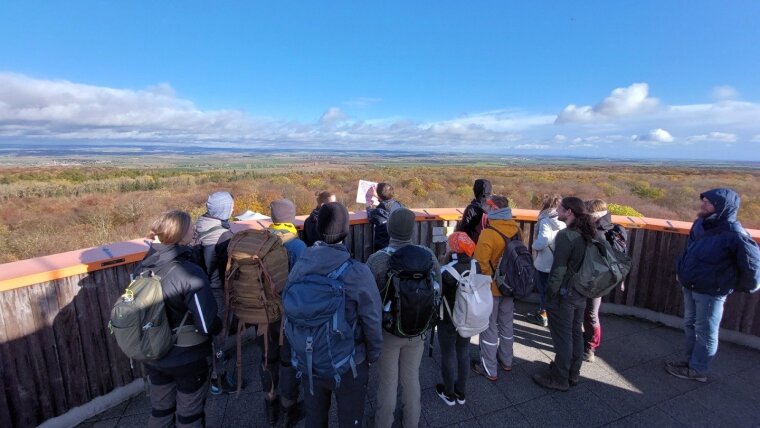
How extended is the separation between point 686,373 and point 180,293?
473 cm

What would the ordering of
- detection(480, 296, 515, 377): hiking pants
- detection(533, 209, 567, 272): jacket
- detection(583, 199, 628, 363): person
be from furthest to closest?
detection(533, 209, 567, 272): jacket, detection(583, 199, 628, 363): person, detection(480, 296, 515, 377): hiking pants

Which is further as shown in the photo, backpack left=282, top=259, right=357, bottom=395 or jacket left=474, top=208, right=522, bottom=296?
jacket left=474, top=208, right=522, bottom=296

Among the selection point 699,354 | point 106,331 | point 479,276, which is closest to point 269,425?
point 106,331

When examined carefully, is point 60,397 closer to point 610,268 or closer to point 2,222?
point 610,268

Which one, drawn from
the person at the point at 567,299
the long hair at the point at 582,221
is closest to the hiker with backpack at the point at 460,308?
the person at the point at 567,299

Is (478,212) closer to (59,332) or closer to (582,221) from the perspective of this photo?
(582,221)

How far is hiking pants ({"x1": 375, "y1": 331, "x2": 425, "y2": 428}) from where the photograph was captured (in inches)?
101

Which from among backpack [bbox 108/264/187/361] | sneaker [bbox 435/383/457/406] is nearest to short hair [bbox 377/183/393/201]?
sneaker [bbox 435/383/457/406]

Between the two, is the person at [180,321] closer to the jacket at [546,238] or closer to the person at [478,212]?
the person at [478,212]

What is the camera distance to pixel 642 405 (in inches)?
124

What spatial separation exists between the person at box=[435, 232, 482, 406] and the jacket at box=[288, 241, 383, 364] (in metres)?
0.85

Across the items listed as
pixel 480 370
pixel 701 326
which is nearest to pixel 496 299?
pixel 480 370

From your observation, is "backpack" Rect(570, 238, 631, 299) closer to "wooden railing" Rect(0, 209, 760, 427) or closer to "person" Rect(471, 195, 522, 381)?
"person" Rect(471, 195, 522, 381)

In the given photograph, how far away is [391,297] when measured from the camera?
2.45m
